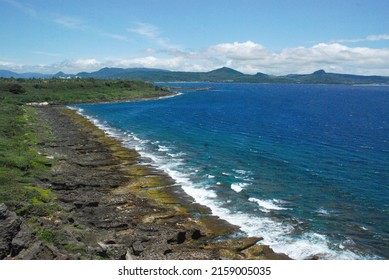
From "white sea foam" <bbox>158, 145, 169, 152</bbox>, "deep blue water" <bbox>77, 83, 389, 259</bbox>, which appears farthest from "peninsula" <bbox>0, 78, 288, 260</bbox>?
"white sea foam" <bbox>158, 145, 169, 152</bbox>

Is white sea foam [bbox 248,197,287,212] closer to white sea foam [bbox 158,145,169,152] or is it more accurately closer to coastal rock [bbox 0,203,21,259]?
coastal rock [bbox 0,203,21,259]

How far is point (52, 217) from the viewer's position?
29484 millimetres

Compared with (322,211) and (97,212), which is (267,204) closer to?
(322,211)

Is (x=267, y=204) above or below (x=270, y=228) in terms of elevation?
above

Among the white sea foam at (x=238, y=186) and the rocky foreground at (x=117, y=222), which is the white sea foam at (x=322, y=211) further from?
the rocky foreground at (x=117, y=222)

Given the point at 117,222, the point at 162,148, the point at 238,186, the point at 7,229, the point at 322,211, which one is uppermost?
the point at 7,229

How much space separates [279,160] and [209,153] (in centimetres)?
1239

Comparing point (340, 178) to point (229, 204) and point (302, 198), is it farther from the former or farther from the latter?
point (229, 204)

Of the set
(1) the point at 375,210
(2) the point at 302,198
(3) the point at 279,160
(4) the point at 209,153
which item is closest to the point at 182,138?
(4) the point at 209,153

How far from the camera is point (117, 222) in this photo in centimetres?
3172

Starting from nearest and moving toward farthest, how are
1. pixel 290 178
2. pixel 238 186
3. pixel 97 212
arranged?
pixel 97 212 < pixel 238 186 < pixel 290 178

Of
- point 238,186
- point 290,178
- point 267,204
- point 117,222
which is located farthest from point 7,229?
point 290,178

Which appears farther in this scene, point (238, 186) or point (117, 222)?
point (238, 186)

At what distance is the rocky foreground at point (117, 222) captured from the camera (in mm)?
23078
